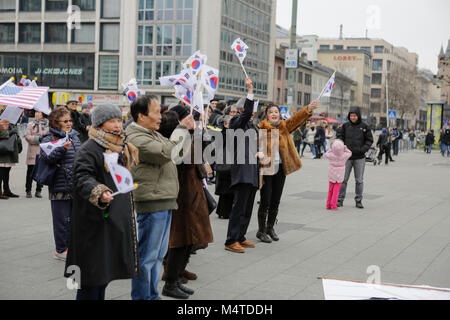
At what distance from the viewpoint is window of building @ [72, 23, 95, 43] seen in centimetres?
5422

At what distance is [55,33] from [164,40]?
462 inches

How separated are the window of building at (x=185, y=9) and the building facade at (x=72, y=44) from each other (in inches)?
176

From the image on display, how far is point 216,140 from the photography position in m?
7.07

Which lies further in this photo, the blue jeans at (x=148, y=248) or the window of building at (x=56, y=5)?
the window of building at (x=56, y=5)

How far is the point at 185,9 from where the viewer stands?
50719 mm

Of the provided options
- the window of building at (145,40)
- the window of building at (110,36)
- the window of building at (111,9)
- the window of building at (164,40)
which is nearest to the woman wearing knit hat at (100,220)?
the window of building at (164,40)

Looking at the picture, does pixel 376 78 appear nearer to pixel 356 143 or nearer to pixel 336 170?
pixel 356 143

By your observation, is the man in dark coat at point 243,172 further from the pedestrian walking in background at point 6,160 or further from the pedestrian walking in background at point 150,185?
the pedestrian walking in background at point 6,160

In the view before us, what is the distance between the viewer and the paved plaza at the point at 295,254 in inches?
213

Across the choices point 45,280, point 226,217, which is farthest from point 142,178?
point 226,217

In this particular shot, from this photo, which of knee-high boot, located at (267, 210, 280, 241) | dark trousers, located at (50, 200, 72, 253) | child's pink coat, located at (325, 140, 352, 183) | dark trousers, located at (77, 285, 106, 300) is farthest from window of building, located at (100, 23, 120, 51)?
dark trousers, located at (77, 285, 106, 300)

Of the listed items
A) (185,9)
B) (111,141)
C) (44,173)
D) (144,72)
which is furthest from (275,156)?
(144,72)
